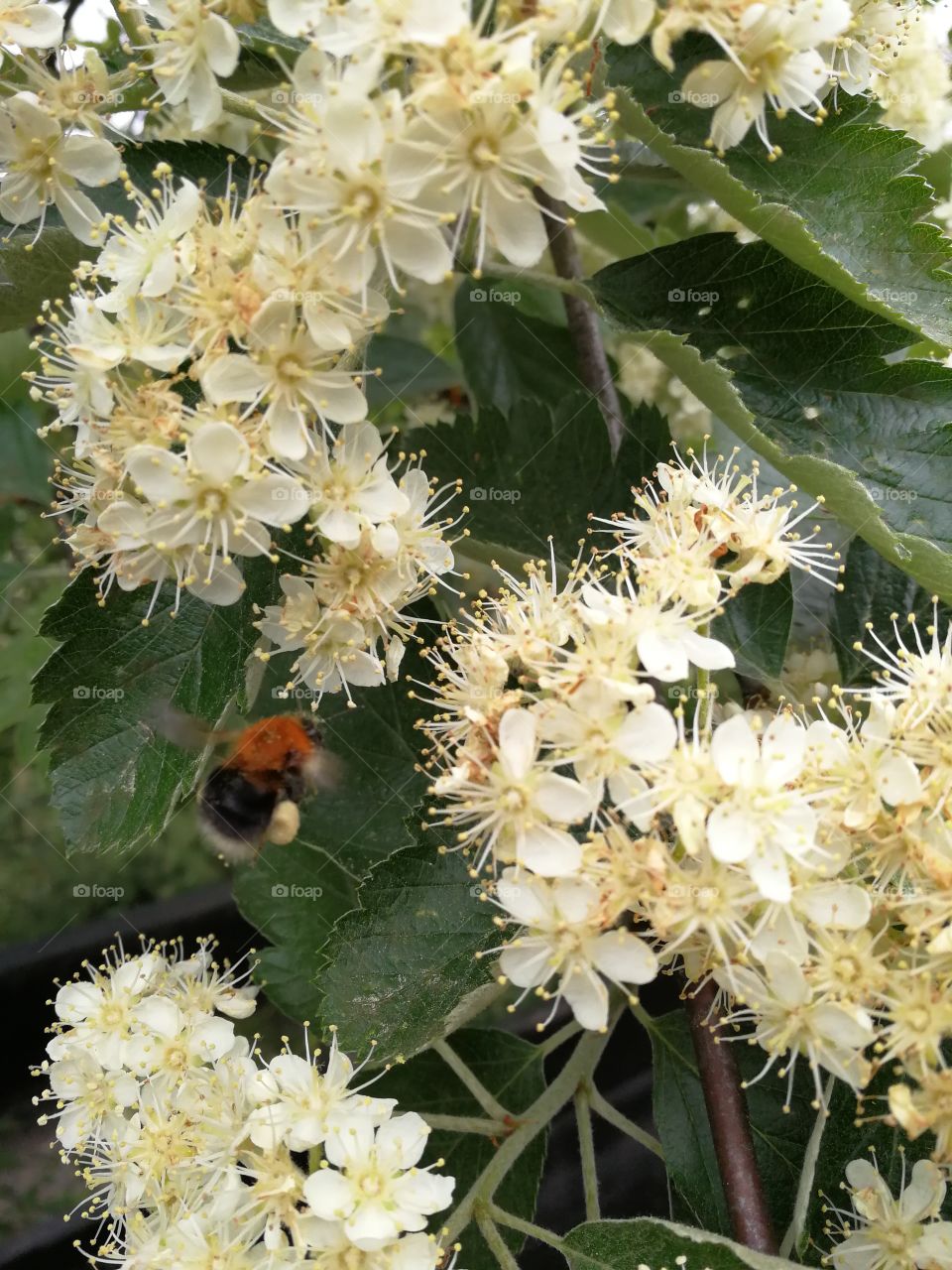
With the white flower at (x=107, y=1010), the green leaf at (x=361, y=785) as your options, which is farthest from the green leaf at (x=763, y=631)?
the white flower at (x=107, y=1010)

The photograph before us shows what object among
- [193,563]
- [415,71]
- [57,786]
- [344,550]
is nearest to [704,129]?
[415,71]

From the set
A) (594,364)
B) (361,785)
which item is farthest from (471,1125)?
(594,364)

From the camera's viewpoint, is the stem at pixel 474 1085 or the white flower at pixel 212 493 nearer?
the white flower at pixel 212 493

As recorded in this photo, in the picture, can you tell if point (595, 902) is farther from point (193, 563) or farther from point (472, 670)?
point (193, 563)

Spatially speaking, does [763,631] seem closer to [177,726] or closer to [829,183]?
[829,183]

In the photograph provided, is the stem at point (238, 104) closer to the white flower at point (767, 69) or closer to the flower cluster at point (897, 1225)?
the white flower at point (767, 69)

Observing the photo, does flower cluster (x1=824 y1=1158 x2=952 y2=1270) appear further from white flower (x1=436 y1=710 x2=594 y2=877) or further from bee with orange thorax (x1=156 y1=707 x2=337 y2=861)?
bee with orange thorax (x1=156 y1=707 x2=337 y2=861)
